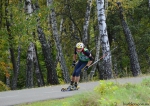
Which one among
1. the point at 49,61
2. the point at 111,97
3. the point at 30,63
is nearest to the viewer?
the point at 111,97

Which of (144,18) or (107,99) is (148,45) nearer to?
(144,18)

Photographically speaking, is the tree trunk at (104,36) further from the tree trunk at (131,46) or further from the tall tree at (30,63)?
the tall tree at (30,63)

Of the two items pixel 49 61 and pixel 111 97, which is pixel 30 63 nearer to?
pixel 49 61

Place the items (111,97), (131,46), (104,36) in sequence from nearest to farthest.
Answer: (111,97) < (104,36) < (131,46)

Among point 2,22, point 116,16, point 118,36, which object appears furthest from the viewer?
point 118,36

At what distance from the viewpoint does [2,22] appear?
27.8 meters

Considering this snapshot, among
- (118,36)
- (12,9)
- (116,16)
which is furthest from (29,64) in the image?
(118,36)

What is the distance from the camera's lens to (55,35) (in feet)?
70.3

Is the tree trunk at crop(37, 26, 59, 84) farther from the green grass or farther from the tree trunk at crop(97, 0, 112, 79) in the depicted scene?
the green grass

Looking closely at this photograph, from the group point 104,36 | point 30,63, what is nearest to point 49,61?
point 30,63

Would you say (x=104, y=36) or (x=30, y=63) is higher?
(x=104, y=36)

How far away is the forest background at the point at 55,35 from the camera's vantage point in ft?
60.8

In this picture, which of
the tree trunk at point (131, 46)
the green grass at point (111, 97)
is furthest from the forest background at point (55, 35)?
the green grass at point (111, 97)

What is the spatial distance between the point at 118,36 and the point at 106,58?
51.6 ft
